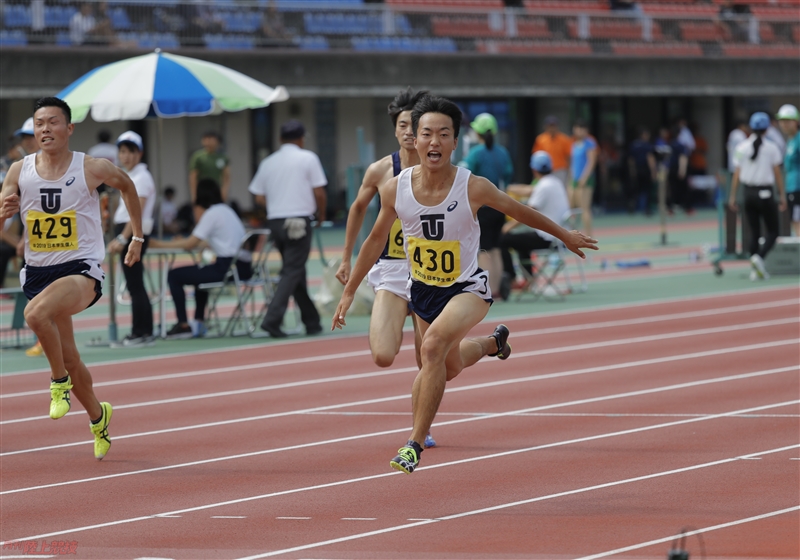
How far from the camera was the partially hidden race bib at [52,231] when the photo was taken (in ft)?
28.6

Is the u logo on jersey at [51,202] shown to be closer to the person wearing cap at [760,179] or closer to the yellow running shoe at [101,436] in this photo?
the yellow running shoe at [101,436]

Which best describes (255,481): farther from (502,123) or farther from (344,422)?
(502,123)

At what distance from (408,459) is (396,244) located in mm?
2229

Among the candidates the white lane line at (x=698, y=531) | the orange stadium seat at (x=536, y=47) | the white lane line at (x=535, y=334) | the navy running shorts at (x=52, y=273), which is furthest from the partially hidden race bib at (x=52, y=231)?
the orange stadium seat at (x=536, y=47)

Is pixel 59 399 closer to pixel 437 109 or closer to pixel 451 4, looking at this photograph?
pixel 437 109

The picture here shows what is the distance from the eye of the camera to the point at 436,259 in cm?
766

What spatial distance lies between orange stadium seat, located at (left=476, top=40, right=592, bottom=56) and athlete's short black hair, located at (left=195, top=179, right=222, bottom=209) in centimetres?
1774

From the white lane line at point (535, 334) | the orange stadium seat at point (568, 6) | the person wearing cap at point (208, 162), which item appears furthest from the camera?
the orange stadium seat at point (568, 6)

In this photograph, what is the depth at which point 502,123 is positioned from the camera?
119ft

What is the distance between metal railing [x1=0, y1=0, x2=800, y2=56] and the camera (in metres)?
26.0

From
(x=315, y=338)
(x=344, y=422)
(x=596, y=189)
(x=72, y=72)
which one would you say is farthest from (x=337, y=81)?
(x=344, y=422)

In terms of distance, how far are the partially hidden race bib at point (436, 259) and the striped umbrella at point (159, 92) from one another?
6622 millimetres

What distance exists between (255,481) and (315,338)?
23.1 feet

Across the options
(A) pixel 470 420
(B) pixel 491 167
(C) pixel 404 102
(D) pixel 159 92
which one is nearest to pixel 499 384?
(A) pixel 470 420
